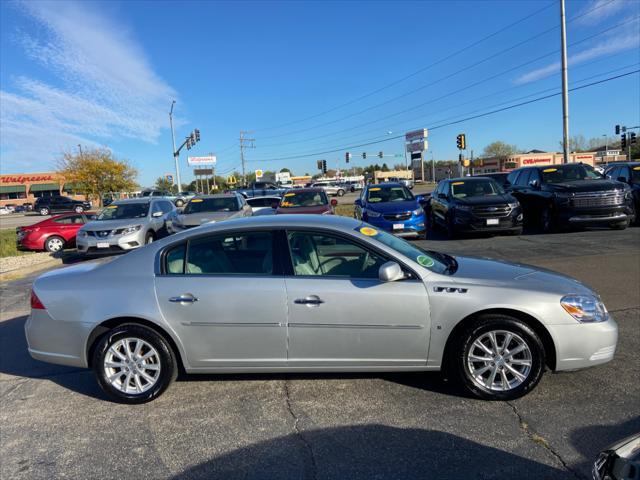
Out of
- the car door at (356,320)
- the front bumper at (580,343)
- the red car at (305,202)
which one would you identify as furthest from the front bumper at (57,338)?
the red car at (305,202)

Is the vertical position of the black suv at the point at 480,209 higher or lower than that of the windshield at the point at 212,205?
lower

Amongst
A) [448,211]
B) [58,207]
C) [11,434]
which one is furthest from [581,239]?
[58,207]

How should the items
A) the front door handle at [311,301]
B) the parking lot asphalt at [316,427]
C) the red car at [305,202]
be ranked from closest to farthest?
1. the parking lot asphalt at [316,427]
2. the front door handle at [311,301]
3. the red car at [305,202]

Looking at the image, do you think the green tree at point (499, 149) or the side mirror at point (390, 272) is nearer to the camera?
the side mirror at point (390, 272)

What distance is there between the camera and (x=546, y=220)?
492 inches

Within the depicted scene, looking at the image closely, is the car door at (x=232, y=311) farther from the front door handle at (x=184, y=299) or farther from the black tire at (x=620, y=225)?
the black tire at (x=620, y=225)

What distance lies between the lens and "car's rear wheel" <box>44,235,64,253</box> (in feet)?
48.8

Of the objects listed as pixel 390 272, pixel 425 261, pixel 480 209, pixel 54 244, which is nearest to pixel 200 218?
pixel 54 244

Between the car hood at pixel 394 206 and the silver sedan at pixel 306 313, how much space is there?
321 inches

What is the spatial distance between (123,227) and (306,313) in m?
9.82

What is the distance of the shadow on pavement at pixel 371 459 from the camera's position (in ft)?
9.09

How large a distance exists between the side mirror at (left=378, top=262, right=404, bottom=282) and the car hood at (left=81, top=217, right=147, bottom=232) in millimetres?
10199

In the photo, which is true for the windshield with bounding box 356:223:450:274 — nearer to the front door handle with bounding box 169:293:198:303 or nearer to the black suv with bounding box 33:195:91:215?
the front door handle with bounding box 169:293:198:303

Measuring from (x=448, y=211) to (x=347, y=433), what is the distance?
1017 centimetres
